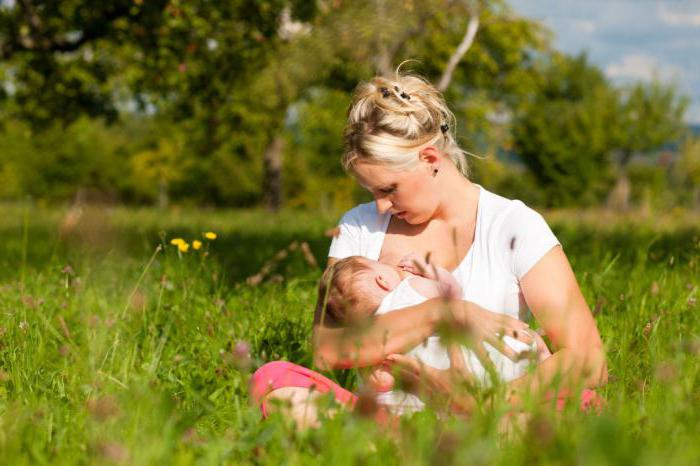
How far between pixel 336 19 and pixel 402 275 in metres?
13.9

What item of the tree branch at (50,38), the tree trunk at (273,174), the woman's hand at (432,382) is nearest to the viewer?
the woman's hand at (432,382)

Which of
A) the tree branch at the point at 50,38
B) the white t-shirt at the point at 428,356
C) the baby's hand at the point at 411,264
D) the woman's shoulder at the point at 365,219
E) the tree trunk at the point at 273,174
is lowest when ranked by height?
the tree trunk at the point at 273,174

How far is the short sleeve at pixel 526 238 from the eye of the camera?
9.48ft

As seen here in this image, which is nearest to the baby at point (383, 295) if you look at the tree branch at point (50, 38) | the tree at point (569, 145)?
the tree branch at point (50, 38)

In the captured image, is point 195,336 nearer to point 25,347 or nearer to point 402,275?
point 25,347

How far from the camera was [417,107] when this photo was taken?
122 inches

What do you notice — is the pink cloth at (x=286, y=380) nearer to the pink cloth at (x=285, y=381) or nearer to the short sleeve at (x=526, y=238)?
the pink cloth at (x=285, y=381)

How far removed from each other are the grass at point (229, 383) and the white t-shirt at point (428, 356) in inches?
12.1

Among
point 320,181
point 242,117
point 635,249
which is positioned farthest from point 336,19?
point 320,181

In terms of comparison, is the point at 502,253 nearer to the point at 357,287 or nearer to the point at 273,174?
the point at 357,287

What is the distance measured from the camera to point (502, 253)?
9.90 ft

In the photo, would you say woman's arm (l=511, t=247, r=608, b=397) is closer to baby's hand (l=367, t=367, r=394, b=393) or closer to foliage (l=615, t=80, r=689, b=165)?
baby's hand (l=367, t=367, r=394, b=393)

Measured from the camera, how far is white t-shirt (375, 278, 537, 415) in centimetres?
257

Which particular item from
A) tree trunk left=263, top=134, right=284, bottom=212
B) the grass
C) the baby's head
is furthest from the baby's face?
tree trunk left=263, top=134, right=284, bottom=212
